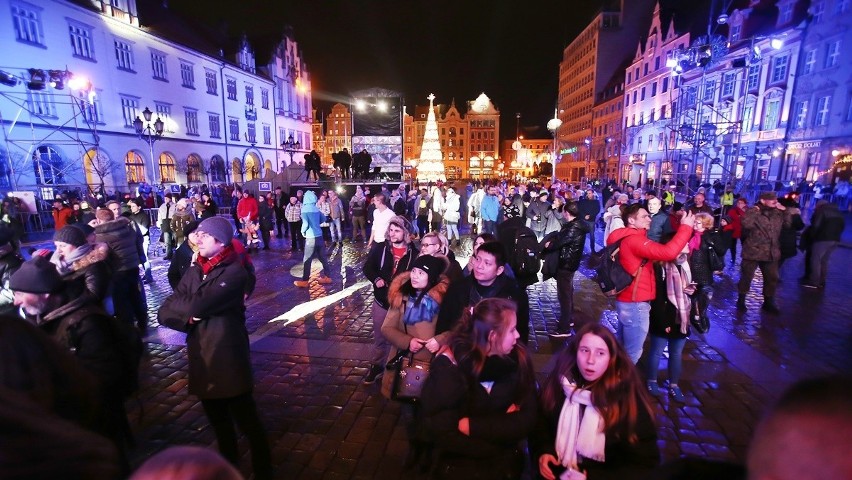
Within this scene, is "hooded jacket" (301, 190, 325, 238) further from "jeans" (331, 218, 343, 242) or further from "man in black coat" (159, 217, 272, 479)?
"man in black coat" (159, 217, 272, 479)

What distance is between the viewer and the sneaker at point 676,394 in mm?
4492

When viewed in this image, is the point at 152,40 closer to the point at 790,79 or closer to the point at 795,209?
the point at 795,209

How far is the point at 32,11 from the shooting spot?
2039 centimetres

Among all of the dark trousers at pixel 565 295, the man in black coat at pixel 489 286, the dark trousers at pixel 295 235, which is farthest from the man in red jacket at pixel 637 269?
the dark trousers at pixel 295 235

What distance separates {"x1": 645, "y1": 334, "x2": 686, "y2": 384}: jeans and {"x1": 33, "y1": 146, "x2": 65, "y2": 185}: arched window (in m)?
25.4

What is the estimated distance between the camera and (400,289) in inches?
143

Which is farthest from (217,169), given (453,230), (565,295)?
Answer: (565,295)

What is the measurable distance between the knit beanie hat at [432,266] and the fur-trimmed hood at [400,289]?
0.05 meters

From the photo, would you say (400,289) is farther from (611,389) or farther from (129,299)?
(129,299)

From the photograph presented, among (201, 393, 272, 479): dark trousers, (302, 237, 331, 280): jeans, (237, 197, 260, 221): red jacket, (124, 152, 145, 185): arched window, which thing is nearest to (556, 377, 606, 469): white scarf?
(201, 393, 272, 479): dark trousers

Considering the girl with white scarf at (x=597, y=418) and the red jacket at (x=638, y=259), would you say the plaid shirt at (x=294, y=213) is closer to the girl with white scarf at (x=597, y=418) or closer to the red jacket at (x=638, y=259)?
the red jacket at (x=638, y=259)

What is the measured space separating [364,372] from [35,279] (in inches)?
133

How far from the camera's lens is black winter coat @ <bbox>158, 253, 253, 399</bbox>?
296 cm

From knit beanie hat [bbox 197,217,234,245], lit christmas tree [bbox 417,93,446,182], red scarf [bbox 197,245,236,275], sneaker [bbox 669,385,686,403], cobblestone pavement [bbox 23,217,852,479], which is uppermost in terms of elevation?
lit christmas tree [bbox 417,93,446,182]
